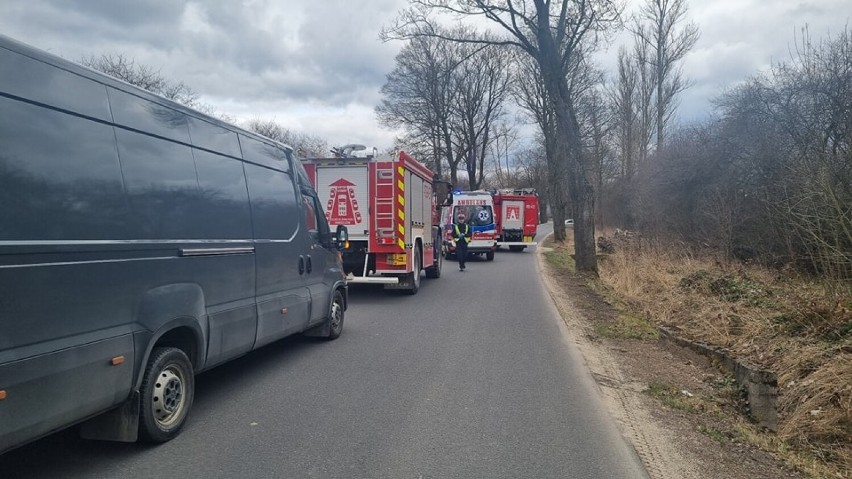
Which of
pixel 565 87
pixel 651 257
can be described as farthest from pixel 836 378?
pixel 565 87


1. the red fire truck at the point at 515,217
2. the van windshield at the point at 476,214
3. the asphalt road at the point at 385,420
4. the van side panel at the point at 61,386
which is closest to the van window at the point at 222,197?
the van side panel at the point at 61,386

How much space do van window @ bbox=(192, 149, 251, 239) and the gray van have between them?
0.06 ft

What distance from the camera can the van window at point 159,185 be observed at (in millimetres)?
4250

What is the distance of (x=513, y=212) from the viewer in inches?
1312

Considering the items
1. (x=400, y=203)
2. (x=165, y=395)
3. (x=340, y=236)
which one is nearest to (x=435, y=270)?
(x=400, y=203)

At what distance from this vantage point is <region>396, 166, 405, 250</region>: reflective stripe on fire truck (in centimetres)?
1270

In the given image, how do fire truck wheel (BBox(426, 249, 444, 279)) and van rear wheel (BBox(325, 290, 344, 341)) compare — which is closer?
van rear wheel (BBox(325, 290, 344, 341))

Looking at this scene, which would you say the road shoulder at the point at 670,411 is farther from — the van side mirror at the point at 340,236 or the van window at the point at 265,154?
the van window at the point at 265,154

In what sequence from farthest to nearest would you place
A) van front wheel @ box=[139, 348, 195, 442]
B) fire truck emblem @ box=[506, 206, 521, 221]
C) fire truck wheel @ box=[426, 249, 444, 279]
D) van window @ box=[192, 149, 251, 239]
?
fire truck emblem @ box=[506, 206, 521, 221]
fire truck wheel @ box=[426, 249, 444, 279]
van window @ box=[192, 149, 251, 239]
van front wheel @ box=[139, 348, 195, 442]

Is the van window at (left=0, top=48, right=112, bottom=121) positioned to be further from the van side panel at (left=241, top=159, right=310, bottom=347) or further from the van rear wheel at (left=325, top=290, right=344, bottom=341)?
the van rear wheel at (left=325, top=290, right=344, bottom=341)

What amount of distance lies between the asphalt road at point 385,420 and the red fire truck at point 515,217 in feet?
79.6

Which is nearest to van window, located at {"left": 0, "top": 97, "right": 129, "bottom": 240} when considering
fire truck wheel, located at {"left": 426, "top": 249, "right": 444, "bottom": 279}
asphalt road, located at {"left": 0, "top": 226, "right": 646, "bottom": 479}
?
asphalt road, located at {"left": 0, "top": 226, "right": 646, "bottom": 479}

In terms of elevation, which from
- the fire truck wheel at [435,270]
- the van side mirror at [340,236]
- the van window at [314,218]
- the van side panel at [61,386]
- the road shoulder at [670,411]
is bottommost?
the road shoulder at [670,411]

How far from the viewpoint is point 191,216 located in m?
4.96
